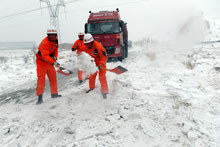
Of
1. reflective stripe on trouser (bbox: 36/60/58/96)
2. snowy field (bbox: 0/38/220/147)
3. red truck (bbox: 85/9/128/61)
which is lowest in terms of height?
snowy field (bbox: 0/38/220/147)

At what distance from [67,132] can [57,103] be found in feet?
4.16

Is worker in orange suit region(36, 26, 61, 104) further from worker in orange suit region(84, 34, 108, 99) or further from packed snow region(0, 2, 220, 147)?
worker in orange suit region(84, 34, 108, 99)

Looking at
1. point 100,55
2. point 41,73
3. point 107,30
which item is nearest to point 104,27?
point 107,30

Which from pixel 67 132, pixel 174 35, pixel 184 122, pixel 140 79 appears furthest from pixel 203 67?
pixel 174 35

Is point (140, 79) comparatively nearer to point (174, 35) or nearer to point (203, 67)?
point (203, 67)

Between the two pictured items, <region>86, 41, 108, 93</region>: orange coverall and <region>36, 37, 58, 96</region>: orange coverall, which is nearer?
<region>36, 37, 58, 96</region>: orange coverall

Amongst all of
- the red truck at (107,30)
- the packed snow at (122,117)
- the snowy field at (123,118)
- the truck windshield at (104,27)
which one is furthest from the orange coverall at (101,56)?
the truck windshield at (104,27)

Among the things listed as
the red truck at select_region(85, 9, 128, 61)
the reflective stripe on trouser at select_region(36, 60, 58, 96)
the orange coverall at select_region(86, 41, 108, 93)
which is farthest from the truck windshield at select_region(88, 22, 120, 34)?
→ the reflective stripe on trouser at select_region(36, 60, 58, 96)

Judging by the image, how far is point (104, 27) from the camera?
8.86 meters

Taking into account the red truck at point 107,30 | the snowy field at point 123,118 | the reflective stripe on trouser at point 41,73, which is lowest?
the snowy field at point 123,118

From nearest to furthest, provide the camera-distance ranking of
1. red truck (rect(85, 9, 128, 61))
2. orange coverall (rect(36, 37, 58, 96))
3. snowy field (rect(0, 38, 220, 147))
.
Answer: snowy field (rect(0, 38, 220, 147)) → orange coverall (rect(36, 37, 58, 96)) → red truck (rect(85, 9, 128, 61))

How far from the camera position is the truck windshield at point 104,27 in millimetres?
8773

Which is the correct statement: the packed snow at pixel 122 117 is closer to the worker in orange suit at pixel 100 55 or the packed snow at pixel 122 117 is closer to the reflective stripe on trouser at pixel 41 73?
the worker in orange suit at pixel 100 55

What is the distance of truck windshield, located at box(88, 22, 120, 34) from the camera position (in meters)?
8.77
